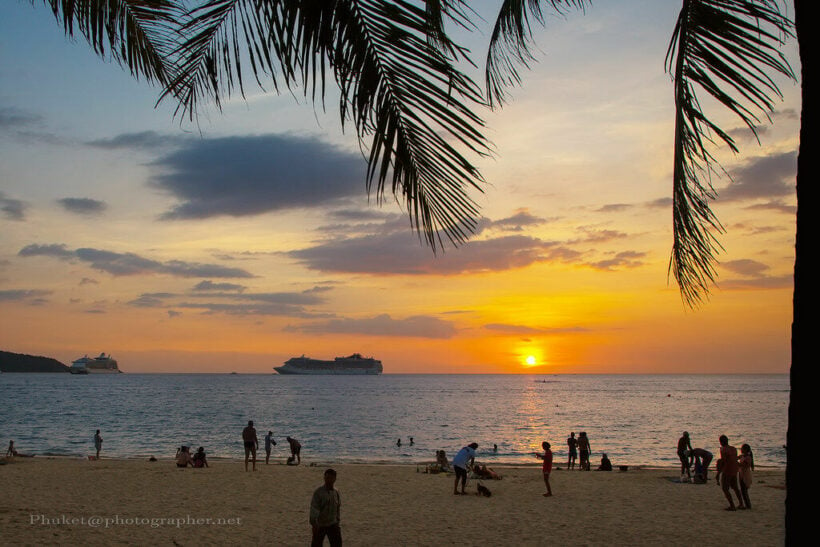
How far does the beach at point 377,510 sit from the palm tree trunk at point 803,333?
412 inches

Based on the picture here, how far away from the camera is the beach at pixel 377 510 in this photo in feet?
40.0

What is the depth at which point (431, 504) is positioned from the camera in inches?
628

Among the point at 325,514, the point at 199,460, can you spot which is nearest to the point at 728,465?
the point at 325,514

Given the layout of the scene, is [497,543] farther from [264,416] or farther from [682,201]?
[264,416]

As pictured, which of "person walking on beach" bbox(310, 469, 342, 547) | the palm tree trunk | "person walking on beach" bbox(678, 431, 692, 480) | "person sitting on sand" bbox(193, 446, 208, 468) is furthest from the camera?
"person sitting on sand" bbox(193, 446, 208, 468)

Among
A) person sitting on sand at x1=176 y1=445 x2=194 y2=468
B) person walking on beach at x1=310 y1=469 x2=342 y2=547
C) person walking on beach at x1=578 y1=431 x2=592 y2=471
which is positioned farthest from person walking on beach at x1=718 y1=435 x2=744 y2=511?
person sitting on sand at x1=176 y1=445 x2=194 y2=468

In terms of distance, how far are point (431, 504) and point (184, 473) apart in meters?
9.91

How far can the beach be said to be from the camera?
12203 millimetres

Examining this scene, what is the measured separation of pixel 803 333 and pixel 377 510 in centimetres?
1431

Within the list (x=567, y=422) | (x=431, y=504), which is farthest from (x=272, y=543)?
(x=567, y=422)

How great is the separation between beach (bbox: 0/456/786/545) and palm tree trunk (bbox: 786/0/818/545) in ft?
34.4

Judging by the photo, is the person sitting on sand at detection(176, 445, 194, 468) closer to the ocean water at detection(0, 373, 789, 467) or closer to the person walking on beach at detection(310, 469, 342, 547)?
the ocean water at detection(0, 373, 789, 467)

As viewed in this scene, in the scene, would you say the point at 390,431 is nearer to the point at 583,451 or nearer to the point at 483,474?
the point at 583,451

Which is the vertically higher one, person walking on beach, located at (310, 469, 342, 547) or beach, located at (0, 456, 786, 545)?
person walking on beach, located at (310, 469, 342, 547)
